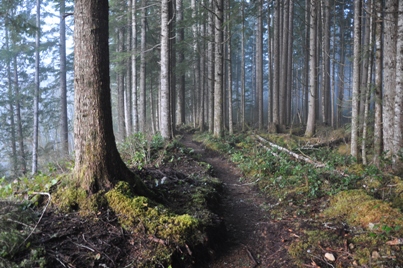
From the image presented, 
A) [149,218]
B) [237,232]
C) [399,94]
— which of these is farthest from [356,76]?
[149,218]

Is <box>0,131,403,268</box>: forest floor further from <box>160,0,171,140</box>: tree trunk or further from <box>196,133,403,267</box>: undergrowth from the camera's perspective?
<box>160,0,171,140</box>: tree trunk

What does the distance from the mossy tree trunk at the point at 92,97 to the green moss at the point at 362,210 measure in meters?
3.86

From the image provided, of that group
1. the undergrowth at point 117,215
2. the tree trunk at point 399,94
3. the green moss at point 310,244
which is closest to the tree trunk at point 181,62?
the tree trunk at point 399,94

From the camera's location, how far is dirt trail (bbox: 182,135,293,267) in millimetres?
3762

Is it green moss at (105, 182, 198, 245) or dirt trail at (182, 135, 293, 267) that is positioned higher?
green moss at (105, 182, 198, 245)

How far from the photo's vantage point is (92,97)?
156 inches

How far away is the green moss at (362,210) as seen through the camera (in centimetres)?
384

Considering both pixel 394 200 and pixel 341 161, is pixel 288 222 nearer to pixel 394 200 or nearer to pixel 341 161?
pixel 394 200

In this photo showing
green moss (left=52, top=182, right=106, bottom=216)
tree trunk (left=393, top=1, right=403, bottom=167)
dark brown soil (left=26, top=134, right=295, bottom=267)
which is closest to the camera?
dark brown soil (left=26, top=134, right=295, bottom=267)

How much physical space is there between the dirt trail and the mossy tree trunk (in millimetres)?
2141

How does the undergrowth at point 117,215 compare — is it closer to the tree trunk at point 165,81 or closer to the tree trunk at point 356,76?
the tree trunk at point 356,76

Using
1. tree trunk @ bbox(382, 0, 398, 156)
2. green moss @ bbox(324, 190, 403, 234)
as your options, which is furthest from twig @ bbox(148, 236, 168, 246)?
tree trunk @ bbox(382, 0, 398, 156)

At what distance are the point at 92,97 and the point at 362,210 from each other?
4.61m

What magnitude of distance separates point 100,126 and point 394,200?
5.17 meters
